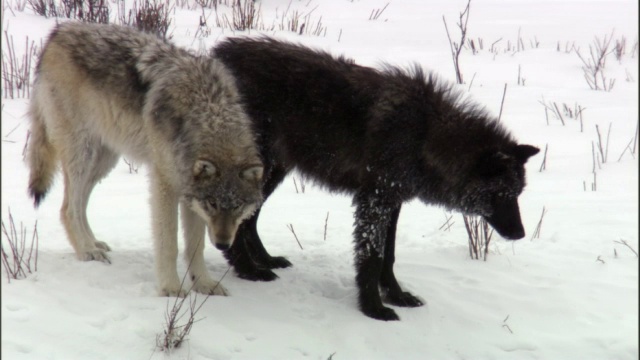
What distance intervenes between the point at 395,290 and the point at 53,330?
7.27 feet

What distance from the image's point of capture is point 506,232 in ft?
15.4

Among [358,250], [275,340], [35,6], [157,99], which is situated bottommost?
[275,340]

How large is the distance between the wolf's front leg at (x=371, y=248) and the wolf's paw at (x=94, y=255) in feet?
5.46

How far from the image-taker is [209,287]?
455cm

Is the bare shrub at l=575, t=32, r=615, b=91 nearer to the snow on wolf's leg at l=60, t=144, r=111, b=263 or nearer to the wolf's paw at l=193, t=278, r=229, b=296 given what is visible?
the wolf's paw at l=193, t=278, r=229, b=296

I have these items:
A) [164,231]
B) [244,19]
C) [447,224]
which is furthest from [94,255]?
[244,19]

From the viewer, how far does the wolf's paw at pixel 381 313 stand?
456 cm

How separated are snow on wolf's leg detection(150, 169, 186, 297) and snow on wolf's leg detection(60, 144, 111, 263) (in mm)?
612

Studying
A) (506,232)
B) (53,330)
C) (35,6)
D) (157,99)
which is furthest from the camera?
(35,6)

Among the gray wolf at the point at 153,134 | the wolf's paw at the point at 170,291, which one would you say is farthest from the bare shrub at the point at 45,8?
the wolf's paw at the point at 170,291

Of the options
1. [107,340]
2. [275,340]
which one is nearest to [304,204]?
[275,340]

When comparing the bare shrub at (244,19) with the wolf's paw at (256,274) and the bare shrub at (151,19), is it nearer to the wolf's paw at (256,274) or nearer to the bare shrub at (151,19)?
the bare shrub at (151,19)

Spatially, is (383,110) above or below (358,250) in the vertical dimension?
above

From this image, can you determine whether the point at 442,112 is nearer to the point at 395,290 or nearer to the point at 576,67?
the point at 395,290
